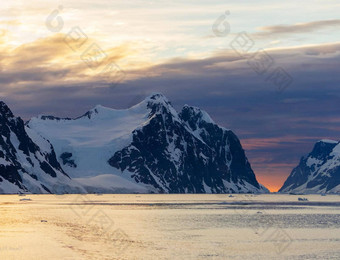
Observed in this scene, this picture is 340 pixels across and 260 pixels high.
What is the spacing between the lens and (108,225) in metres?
173

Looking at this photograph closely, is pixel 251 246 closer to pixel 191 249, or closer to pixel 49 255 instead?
pixel 191 249

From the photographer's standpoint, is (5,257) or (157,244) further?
(157,244)

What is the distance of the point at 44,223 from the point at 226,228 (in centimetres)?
4774

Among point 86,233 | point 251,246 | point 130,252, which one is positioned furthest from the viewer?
point 86,233

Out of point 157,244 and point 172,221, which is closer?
point 157,244

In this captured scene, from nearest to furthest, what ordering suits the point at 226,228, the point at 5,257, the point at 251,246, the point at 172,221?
the point at 5,257
the point at 251,246
the point at 226,228
the point at 172,221

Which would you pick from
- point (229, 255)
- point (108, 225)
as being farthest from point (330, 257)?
point (108, 225)

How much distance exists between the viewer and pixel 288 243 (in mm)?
135125

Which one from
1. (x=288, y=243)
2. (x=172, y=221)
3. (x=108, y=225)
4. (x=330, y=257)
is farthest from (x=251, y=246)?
(x=172, y=221)

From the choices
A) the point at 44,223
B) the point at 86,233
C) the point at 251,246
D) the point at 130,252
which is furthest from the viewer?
the point at 44,223

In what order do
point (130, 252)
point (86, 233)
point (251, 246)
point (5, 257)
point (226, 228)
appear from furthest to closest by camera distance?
1. point (226, 228)
2. point (86, 233)
3. point (251, 246)
4. point (130, 252)
5. point (5, 257)

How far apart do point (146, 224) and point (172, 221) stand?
14.7m

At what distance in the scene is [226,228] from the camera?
170125mm

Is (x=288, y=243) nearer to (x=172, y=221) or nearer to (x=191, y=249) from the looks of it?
(x=191, y=249)
